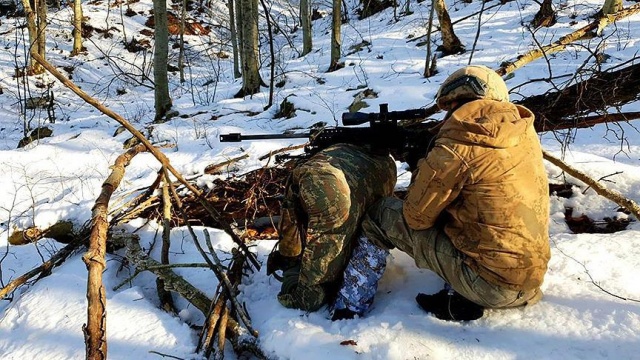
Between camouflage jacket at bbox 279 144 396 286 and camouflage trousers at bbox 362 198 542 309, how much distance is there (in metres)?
0.13

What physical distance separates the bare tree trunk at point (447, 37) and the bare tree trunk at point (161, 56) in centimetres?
540

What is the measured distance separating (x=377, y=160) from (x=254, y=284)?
1.20m

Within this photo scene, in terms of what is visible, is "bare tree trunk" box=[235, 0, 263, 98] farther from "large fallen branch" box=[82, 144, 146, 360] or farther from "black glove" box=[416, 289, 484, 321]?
"black glove" box=[416, 289, 484, 321]

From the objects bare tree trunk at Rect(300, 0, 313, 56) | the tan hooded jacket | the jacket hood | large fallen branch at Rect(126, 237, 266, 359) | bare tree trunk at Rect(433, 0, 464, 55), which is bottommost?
large fallen branch at Rect(126, 237, 266, 359)

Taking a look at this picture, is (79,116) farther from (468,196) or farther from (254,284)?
(468,196)

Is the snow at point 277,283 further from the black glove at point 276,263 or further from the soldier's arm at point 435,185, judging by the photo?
the soldier's arm at point 435,185

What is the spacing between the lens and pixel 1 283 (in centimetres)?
328

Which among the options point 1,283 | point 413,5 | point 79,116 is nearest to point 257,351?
point 1,283

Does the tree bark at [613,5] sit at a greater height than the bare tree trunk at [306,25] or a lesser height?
lesser

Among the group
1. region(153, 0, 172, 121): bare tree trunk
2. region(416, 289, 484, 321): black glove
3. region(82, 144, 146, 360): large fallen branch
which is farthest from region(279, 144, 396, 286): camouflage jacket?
region(153, 0, 172, 121): bare tree trunk

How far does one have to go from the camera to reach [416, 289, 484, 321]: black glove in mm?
2260

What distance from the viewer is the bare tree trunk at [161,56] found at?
316 inches

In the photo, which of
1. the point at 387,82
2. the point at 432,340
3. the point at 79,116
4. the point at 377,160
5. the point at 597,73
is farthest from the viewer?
the point at 79,116

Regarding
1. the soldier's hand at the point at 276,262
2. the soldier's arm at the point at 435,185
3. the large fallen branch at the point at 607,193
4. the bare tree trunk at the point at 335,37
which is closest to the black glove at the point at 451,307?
the soldier's arm at the point at 435,185
